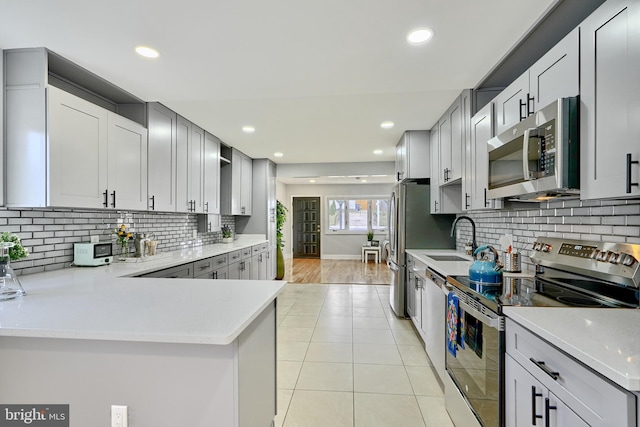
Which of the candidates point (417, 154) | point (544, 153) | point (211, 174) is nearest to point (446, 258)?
point (417, 154)

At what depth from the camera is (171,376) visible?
1187 millimetres

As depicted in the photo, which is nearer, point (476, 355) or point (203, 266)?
point (476, 355)

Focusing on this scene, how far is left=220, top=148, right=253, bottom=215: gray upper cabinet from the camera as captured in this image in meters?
4.92

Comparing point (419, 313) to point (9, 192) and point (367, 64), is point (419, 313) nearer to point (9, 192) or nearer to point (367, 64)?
point (367, 64)

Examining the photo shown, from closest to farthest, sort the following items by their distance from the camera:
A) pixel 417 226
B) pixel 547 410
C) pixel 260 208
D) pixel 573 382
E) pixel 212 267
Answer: pixel 573 382 → pixel 547 410 → pixel 212 267 → pixel 417 226 → pixel 260 208

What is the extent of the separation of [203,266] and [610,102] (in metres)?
3.33

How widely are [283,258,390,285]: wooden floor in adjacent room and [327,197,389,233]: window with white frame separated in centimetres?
106

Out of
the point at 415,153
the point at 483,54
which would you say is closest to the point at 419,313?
the point at 415,153

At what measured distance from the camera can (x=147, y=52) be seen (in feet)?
6.85

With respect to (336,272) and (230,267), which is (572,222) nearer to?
(230,267)

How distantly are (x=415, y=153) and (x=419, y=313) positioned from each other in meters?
2.02

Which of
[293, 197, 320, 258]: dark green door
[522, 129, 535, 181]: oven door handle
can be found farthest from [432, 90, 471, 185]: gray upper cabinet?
[293, 197, 320, 258]: dark green door

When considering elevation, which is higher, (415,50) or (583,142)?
(415,50)
